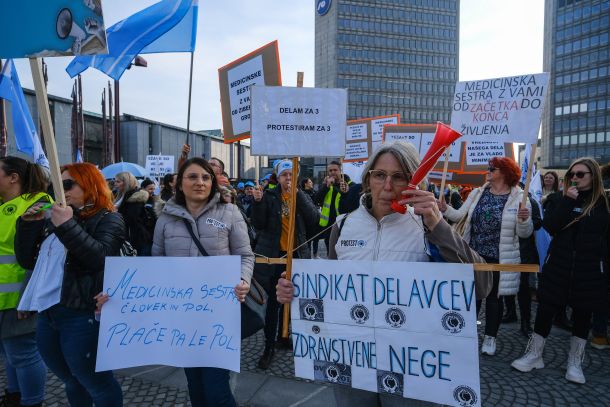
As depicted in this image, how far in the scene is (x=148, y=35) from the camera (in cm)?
353

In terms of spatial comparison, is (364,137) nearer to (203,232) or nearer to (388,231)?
(203,232)

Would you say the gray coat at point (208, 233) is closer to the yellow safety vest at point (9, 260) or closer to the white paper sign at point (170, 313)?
the white paper sign at point (170, 313)

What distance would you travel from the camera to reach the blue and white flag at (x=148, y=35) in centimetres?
347

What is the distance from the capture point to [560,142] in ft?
249

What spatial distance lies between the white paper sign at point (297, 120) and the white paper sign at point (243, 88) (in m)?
1.69

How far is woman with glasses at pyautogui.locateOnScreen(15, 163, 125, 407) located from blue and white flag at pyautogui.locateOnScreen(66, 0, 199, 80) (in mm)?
1737

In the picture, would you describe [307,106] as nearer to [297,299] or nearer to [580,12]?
[297,299]

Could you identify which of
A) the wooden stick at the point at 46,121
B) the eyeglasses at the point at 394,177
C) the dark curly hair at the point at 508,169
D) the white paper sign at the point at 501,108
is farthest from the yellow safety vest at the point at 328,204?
the wooden stick at the point at 46,121

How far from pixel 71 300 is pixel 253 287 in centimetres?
102

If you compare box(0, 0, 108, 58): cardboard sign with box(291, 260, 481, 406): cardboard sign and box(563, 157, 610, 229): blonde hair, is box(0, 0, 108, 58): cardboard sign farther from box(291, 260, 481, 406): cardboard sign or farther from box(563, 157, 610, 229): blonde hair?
box(563, 157, 610, 229): blonde hair

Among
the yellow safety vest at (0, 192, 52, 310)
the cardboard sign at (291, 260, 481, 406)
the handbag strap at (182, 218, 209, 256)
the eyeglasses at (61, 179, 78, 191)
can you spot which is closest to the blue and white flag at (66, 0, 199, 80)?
the yellow safety vest at (0, 192, 52, 310)

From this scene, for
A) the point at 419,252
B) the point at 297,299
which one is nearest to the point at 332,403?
Answer: the point at 297,299

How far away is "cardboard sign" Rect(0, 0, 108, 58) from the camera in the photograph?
1900 millimetres

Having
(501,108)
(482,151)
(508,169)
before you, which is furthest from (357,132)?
(501,108)
